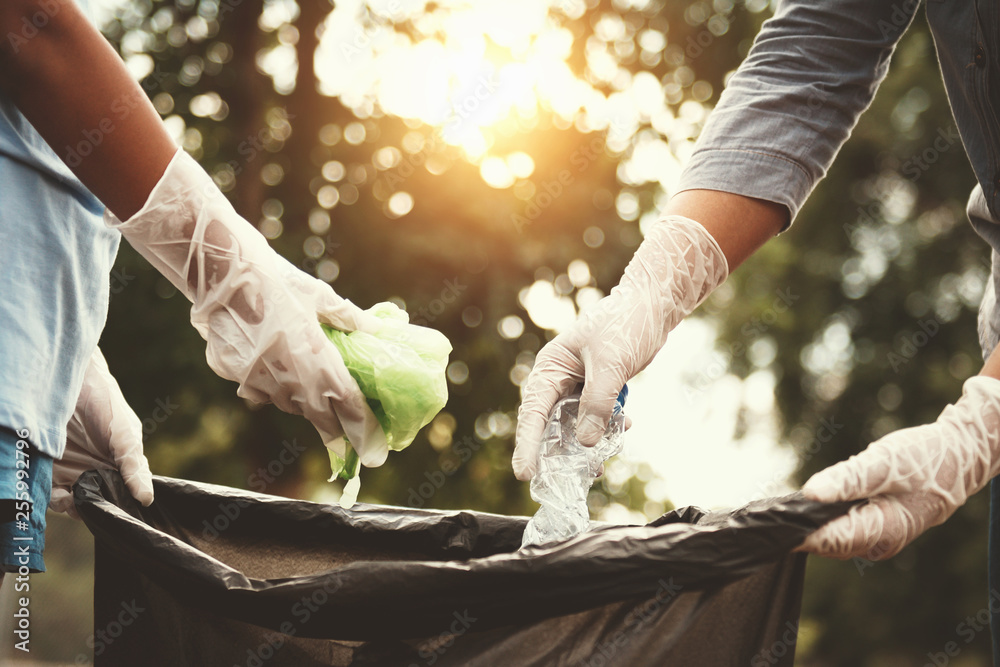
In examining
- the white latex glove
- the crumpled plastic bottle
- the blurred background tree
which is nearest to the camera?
the white latex glove

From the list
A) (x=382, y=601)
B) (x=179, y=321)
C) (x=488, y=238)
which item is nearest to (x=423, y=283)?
(x=488, y=238)

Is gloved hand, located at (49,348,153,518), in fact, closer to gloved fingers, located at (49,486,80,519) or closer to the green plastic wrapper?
gloved fingers, located at (49,486,80,519)

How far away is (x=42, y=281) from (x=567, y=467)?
3.06 ft

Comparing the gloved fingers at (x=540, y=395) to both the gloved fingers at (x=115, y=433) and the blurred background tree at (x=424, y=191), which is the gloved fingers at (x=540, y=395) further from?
the blurred background tree at (x=424, y=191)

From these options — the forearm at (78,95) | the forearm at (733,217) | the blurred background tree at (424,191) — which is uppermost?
the forearm at (78,95)

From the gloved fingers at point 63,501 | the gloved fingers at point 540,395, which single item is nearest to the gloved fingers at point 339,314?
the gloved fingers at point 540,395

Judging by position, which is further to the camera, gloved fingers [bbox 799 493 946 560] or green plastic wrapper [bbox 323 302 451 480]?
green plastic wrapper [bbox 323 302 451 480]

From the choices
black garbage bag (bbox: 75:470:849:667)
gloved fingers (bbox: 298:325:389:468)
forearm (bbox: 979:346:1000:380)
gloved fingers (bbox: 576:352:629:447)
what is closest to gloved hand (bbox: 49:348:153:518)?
black garbage bag (bbox: 75:470:849:667)

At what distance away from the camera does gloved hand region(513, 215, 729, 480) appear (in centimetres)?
118

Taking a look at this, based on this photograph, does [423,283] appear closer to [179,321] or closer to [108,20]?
[179,321]

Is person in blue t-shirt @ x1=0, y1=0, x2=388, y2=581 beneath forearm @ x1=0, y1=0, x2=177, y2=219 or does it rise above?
beneath

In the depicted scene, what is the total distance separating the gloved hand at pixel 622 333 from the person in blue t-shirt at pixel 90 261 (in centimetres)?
26

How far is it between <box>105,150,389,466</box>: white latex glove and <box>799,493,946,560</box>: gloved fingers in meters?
0.64

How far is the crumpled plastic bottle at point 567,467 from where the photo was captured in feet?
4.32
